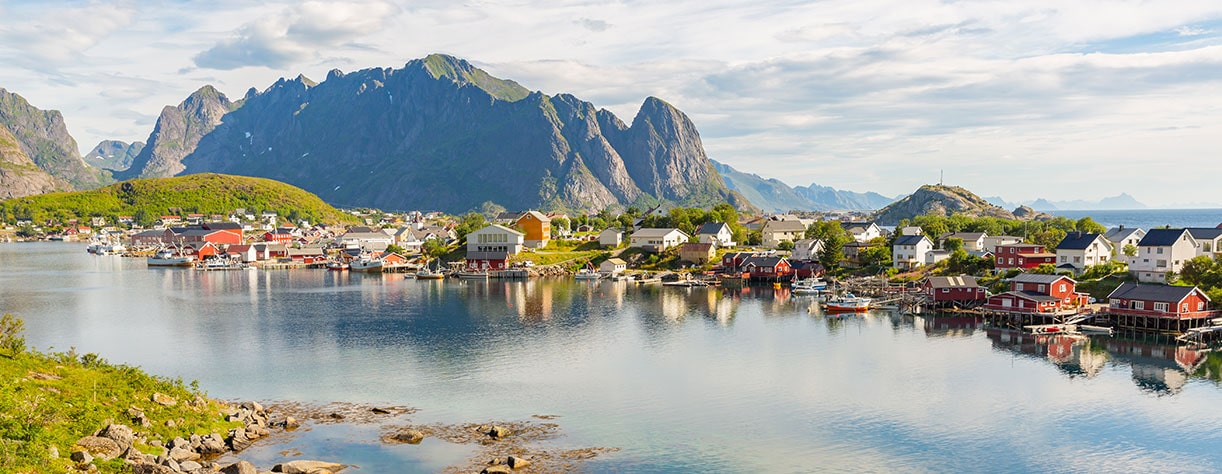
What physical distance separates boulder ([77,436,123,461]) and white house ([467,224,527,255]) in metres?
81.5

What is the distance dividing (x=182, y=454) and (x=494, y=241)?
80.9 metres

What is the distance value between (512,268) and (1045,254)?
197 ft

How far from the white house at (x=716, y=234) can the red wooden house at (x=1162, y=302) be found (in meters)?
59.1

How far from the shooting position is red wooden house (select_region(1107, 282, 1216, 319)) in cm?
5203

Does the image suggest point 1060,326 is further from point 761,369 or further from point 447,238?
point 447,238

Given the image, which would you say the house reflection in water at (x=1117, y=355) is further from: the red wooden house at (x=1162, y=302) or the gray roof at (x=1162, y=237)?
the gray roof at (x=1162, y=237)

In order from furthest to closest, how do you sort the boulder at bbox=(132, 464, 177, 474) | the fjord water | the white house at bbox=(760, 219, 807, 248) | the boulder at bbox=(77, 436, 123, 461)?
the white house at bbox=(760, 219, 807, 248)
the fjord water
the boulder at bbox=(77, 436, 123, 461)
the boulder at bbox=(132, 464, 177, 474)

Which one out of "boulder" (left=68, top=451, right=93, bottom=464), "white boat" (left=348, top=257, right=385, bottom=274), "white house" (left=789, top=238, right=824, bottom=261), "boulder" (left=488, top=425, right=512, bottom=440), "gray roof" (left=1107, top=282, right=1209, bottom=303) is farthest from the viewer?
"white boat" (left=348, top=257, right=385, bottom=274)

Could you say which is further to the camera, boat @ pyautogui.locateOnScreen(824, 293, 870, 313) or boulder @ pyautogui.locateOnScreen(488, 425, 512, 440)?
boat @ pyautogui.locateOnScreen(824, 293, 870, 313)

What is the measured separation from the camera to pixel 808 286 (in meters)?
82.2

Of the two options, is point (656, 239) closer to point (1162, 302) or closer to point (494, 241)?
point (494, 241)

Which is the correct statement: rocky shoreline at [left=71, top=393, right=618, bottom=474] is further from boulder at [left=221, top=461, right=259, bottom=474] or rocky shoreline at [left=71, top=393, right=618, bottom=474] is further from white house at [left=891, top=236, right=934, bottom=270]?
white house at [left=891, top=236, right=934, bottom=270]

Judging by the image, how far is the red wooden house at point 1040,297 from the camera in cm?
5828

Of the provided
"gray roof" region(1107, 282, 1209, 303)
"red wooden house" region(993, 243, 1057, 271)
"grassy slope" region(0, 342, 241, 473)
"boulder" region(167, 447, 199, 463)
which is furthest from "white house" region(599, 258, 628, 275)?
"boulder" region(167, 447, 199, 463)
